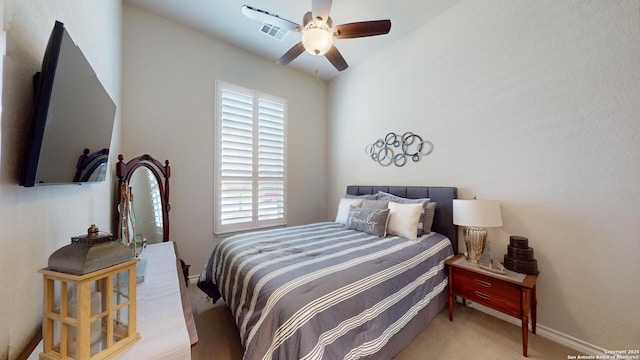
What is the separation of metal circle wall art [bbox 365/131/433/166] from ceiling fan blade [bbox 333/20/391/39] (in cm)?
132

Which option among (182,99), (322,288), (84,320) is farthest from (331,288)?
(182,99)

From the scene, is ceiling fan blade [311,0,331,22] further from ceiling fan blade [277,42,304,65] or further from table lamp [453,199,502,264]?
table lamp [453,199,502,264]

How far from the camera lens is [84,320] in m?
0.63

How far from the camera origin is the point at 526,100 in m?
1.92

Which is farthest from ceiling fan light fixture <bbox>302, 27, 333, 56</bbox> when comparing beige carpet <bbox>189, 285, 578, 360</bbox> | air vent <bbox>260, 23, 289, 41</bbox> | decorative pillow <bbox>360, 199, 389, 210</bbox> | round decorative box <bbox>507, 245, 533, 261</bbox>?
beige carpet <bbox>189, 285, 578, 360</bbox>

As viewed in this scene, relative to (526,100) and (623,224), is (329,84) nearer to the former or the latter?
(526,100)

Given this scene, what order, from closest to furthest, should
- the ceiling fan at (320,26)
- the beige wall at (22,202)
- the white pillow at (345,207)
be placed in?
the beige wall at (22,202)
the ceiling fan at (320,26)
the white pillow at (345,207)

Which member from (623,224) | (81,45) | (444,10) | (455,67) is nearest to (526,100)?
(455,67)

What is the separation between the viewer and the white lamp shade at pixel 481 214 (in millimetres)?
1839

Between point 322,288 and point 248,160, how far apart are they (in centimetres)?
238

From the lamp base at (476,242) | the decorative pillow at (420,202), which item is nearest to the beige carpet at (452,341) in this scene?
the lamp base at (476,242)

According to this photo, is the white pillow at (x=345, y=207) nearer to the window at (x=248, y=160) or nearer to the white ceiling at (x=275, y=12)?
the window at (x=248, y=160)

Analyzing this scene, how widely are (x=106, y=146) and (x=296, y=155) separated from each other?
2575mm

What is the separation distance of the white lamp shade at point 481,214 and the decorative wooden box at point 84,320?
2.27 m
